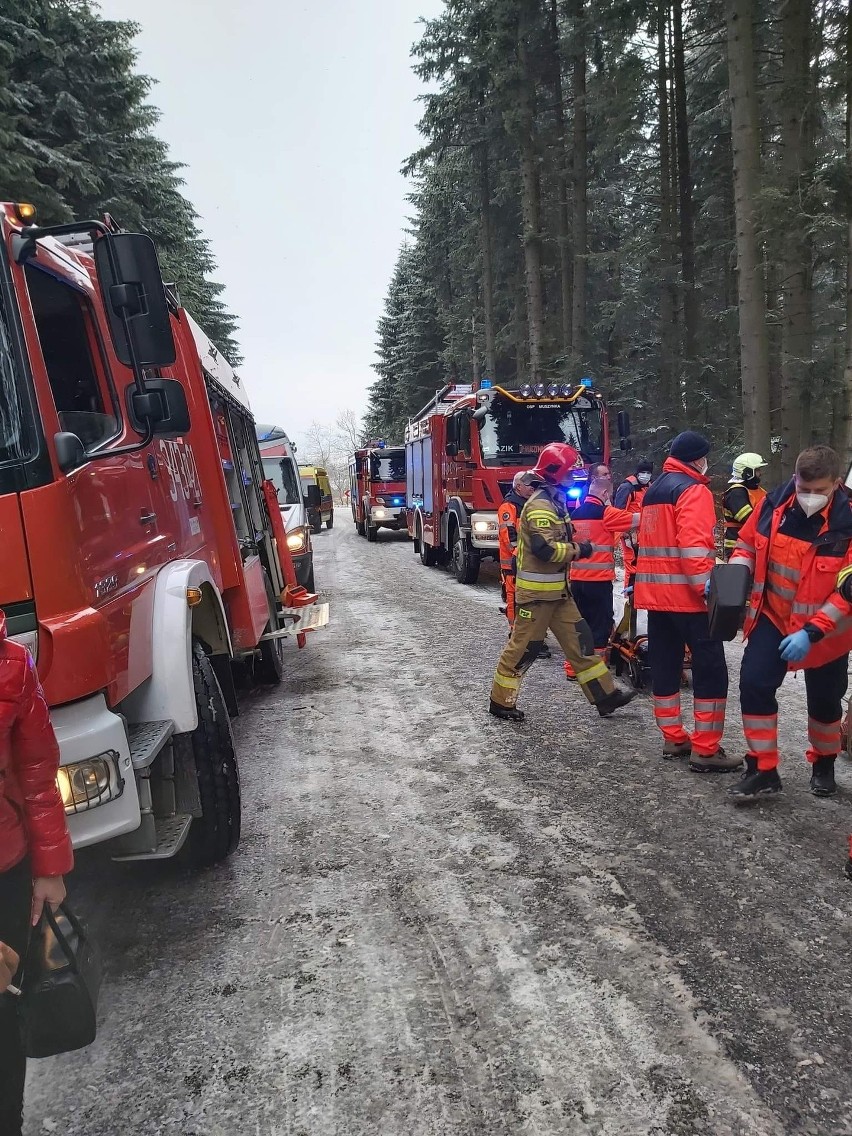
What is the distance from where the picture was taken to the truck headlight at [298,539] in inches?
386

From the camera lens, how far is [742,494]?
554 cm

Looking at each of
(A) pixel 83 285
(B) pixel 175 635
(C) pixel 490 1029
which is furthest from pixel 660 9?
(C) pixel 490 1029

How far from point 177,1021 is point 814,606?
10.9ft

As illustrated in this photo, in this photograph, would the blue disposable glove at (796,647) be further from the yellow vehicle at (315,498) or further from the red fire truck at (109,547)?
the yellow vehicle at (315,498)

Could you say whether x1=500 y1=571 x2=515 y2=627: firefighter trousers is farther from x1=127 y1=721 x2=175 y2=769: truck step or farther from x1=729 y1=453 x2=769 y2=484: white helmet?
x1=127 y1=721 x2=175 y2=769: truck step

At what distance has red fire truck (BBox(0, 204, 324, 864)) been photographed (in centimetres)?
223

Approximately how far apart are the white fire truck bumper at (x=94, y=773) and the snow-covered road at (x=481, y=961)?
2.35 ft

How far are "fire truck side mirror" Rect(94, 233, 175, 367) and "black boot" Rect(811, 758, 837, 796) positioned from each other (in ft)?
12.3

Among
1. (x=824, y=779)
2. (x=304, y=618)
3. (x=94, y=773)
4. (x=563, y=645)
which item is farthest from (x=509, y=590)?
(x=94, y=773)

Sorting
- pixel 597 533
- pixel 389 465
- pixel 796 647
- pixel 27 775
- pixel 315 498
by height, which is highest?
pixel 27 775

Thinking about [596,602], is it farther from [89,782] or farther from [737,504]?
[89,782]

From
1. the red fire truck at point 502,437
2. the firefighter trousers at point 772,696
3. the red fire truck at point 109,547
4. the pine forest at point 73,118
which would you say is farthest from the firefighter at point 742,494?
the pine forest at point 73,118

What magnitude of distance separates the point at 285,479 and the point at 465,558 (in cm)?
326

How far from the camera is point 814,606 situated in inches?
149
